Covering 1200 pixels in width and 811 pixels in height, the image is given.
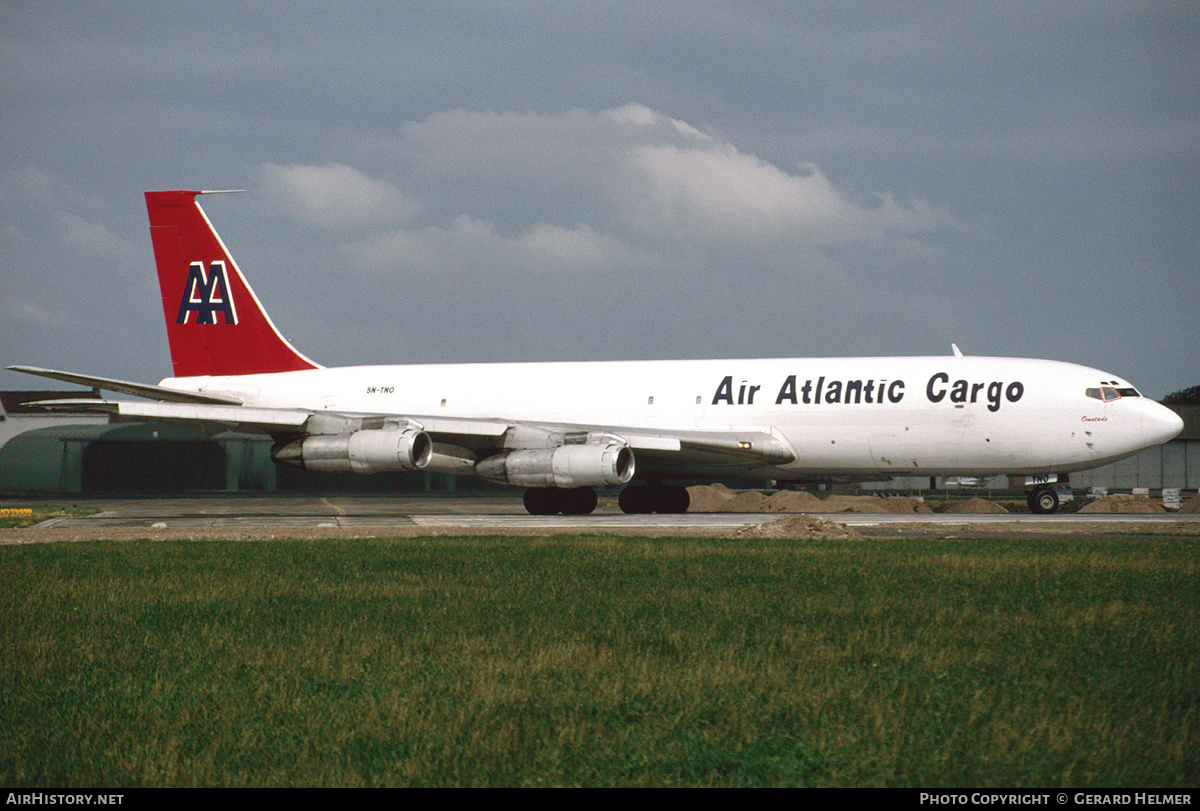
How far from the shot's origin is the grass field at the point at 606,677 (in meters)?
5.38

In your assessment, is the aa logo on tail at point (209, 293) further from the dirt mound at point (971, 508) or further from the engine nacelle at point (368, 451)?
the dirt mound at point (971, 508)

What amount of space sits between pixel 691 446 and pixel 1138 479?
131 feet

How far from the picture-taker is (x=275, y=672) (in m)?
7.37

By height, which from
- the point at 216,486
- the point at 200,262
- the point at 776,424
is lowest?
the point at 216,486

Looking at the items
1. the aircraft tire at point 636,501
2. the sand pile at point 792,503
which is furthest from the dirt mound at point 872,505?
the aircraft tire at point 636,501

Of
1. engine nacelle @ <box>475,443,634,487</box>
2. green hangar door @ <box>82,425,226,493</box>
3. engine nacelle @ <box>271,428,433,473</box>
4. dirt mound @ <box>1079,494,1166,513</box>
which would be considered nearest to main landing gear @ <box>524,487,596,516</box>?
engine nacelle @ <box>475,443,634,487</box>

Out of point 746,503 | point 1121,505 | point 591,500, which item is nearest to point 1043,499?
point 1121,505

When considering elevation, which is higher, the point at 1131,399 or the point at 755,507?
the point at 1131,399

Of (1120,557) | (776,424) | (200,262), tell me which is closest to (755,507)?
(776,424)

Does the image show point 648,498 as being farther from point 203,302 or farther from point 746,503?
point 203,302

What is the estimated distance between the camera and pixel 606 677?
7090mm

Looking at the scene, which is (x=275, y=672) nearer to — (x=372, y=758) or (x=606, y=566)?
(x=372, y=758)

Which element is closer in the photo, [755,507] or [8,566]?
[8,566]

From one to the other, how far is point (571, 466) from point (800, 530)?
23.8 ft
